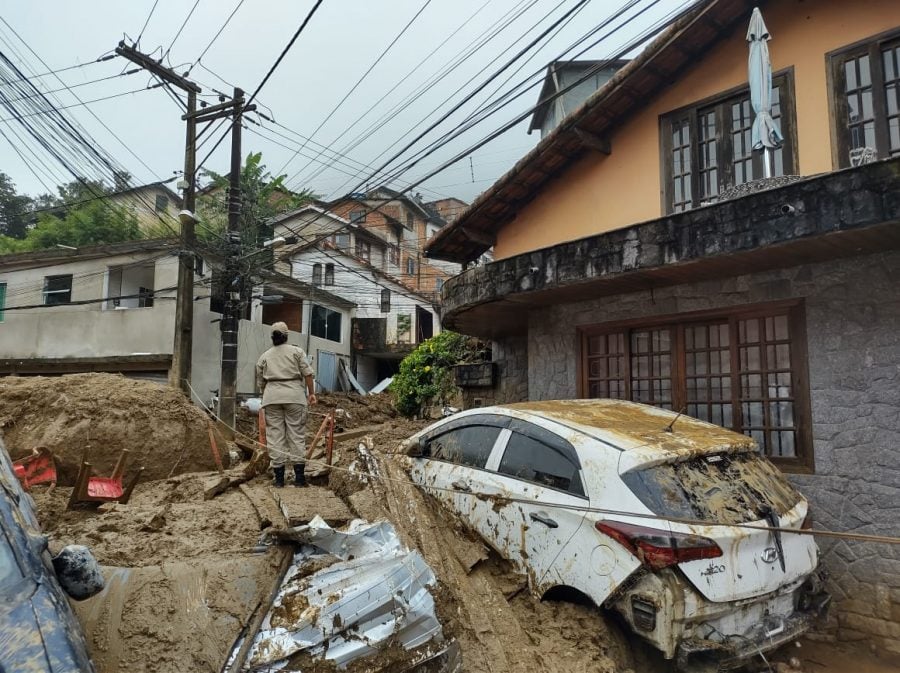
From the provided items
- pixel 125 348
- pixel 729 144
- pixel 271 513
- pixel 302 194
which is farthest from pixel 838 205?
pixel 302 194

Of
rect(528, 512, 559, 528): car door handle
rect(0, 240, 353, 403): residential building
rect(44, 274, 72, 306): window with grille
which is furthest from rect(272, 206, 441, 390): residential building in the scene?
rect(528, 512, 559, 528): car door handle

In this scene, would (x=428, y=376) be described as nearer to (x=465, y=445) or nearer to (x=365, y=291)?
(x=465, y=445)

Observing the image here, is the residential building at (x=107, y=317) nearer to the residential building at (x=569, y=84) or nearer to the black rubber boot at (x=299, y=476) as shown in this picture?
the residential building at (x=569, y=84)

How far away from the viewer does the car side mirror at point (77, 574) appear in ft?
7.47

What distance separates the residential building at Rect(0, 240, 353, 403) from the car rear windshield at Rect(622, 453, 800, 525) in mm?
→ 14172

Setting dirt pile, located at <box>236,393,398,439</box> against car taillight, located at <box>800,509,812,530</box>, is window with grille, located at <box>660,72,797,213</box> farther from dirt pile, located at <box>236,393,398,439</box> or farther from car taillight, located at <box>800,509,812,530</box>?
dirt pile, located at <box>236,393,398,439</box>

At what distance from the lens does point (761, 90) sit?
6012 millimetres

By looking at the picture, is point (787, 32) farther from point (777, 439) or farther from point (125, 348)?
point (125, 348)

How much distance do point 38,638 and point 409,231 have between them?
1466 inches

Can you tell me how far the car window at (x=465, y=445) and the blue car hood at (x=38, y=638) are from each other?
115 inches

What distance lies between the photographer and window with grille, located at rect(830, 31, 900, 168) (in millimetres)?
5934

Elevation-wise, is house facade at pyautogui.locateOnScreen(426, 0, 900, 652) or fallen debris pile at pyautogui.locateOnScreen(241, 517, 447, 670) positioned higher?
house facade at pyautogui.locateOnScreen(426, 0, 900, 652)

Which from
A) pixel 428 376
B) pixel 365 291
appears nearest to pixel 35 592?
pixel 428 376

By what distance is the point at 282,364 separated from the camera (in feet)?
20.8
